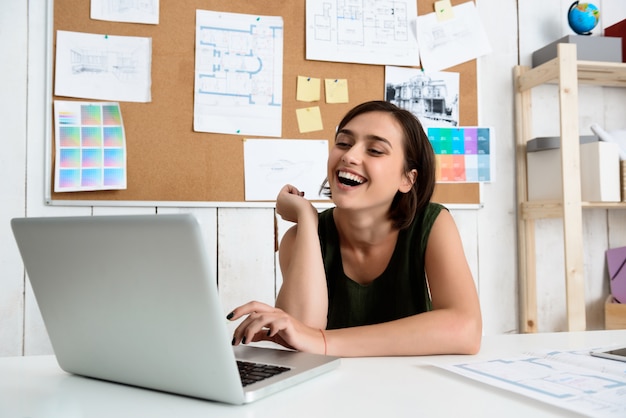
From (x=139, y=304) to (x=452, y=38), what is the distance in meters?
1.92

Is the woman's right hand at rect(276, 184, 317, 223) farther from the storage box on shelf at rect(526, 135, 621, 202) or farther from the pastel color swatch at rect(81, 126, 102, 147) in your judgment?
the storage box on shelf at rect(526, 135, 621, 202)

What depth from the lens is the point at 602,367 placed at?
763mm

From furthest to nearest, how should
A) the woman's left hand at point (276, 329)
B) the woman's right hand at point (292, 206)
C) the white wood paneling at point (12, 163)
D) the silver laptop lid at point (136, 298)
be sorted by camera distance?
the white wood paneling at point (12, 163), the woman's right hand at point (292, 206), the woman's left hand at point (276, 329), the silver laptop lid at point (136, 298)

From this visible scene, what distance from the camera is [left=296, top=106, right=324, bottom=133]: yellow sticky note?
6.83 ft

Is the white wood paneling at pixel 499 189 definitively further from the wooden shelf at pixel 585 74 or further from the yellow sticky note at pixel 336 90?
the yellow sticky note at pixel 336 90

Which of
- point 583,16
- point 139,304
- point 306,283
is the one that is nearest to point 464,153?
point 583,16

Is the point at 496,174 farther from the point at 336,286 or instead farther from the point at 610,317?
the point at 336,286

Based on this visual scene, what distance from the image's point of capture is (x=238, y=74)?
2.04 meters

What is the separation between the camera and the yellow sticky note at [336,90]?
83.1 inches

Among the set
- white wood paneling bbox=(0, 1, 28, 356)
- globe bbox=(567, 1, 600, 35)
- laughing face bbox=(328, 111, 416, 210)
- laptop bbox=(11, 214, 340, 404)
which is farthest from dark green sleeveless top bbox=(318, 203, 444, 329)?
globe bbox=(567, 1, 600, 35)

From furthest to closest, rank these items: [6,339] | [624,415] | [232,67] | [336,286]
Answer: [232,67] → [6,339] → [336,286] → [624,415]

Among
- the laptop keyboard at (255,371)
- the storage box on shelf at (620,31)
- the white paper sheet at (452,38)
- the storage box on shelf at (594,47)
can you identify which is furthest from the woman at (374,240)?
the storage box on shelf at (620,31)

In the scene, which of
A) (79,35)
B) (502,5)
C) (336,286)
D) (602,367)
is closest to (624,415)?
(602,367)

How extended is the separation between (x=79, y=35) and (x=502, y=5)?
1.60 meters
